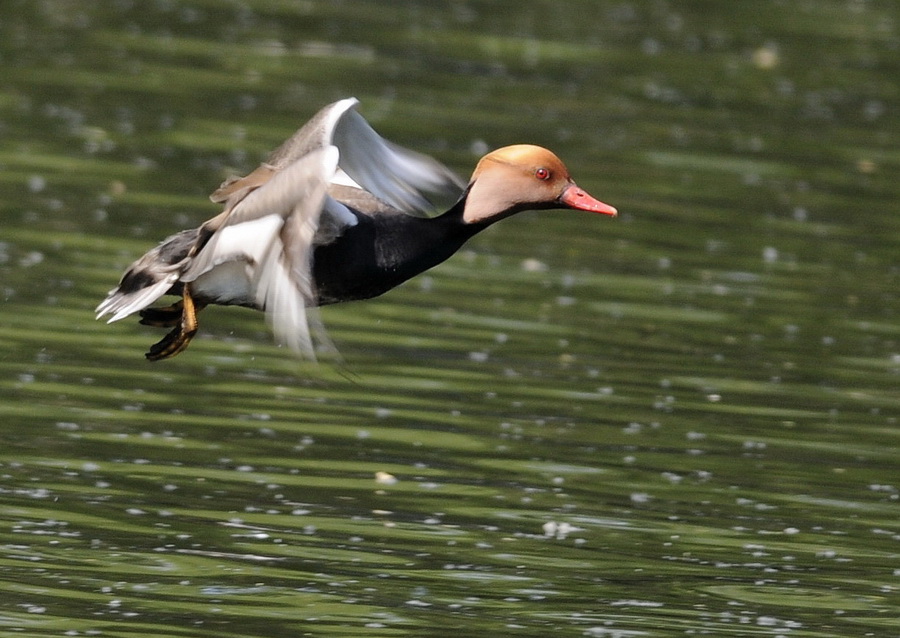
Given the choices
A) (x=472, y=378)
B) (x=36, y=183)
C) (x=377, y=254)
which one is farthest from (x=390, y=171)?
(x=36, y=183)

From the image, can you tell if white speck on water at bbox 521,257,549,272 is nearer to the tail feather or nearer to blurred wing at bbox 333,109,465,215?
blurred wing at bbox 333,109,465,215

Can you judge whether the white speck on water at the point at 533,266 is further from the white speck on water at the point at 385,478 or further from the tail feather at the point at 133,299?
the tail feather at the point at 133,299

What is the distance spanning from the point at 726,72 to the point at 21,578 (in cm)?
1411

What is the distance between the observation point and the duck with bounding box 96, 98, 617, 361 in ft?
24.8

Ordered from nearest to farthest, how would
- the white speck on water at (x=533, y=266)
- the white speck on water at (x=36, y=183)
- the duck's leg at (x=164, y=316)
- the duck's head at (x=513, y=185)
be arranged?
the duck's head at (x=513, y=185) → the duck's leg at (x=164, y=316) → the white speck on water at (x=533, y=266) → the white speck on water at (x=36, y=183)

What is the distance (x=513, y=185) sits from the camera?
338 inches

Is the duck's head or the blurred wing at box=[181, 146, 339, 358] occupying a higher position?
the duck's head

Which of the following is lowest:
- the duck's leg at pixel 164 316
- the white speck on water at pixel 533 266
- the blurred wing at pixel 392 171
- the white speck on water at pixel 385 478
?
the white speck on water at pixel 385 478

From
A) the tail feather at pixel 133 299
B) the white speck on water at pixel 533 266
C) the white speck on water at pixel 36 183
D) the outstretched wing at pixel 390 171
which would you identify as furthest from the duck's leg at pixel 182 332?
the white speck on water at pixel 36 183

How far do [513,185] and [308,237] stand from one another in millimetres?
1417

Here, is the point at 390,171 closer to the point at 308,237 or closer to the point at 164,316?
the point at 164,316

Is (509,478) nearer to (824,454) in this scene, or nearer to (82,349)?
(824,454)

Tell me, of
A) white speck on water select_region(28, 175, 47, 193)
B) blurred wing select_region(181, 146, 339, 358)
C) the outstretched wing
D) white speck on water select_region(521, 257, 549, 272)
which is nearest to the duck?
blurred wing select_region(181, 146, 339, 358)

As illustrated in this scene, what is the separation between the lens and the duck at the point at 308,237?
24.8ft
